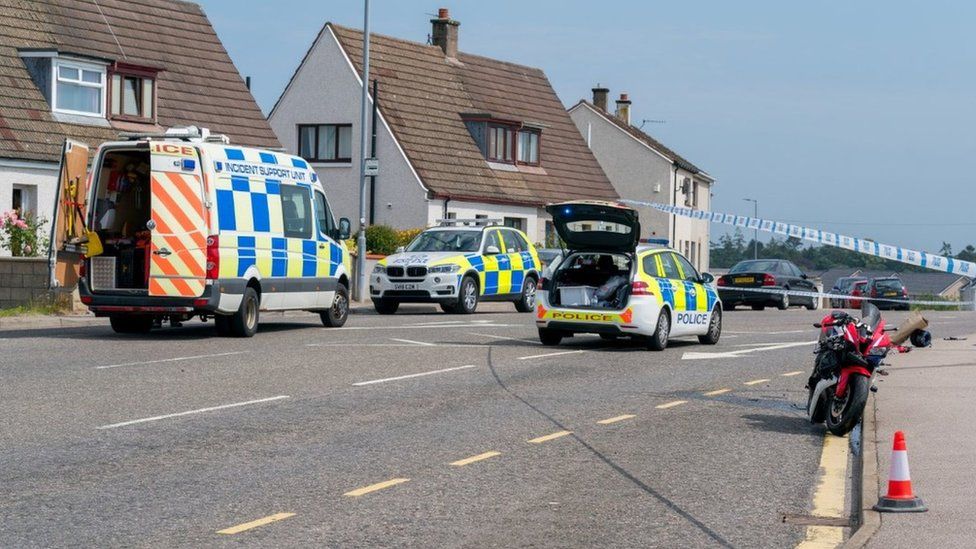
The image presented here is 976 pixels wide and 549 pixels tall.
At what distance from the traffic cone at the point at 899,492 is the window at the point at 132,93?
3239 cm

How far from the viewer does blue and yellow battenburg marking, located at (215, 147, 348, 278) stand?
20891 mm

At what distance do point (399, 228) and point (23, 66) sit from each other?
15.5 metres

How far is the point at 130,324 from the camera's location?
22.4 m

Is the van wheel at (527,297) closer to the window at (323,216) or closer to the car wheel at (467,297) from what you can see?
the car wheel at (467,297)

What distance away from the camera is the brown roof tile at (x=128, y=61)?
118ft

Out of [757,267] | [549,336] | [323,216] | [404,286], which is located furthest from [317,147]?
[549,336]

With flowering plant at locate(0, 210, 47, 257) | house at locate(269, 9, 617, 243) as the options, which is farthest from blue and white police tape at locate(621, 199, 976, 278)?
house at locate(269, 9, 617, 243)

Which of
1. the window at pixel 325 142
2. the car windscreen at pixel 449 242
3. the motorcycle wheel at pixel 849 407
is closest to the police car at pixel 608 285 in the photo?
the motorcycle wheel at pixel 849 407

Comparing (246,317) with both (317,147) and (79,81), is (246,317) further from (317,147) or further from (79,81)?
(317,147)

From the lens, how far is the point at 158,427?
12.1 meters

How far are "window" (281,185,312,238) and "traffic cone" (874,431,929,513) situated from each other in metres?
14.7

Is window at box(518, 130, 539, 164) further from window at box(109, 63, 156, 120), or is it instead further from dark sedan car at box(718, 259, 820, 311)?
window at box(109, 63, 156, 120)

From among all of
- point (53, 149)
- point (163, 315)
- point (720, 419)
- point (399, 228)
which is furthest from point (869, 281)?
point (720, 419)

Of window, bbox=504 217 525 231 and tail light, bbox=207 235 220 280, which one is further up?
window, bbox=504 217 525 231
